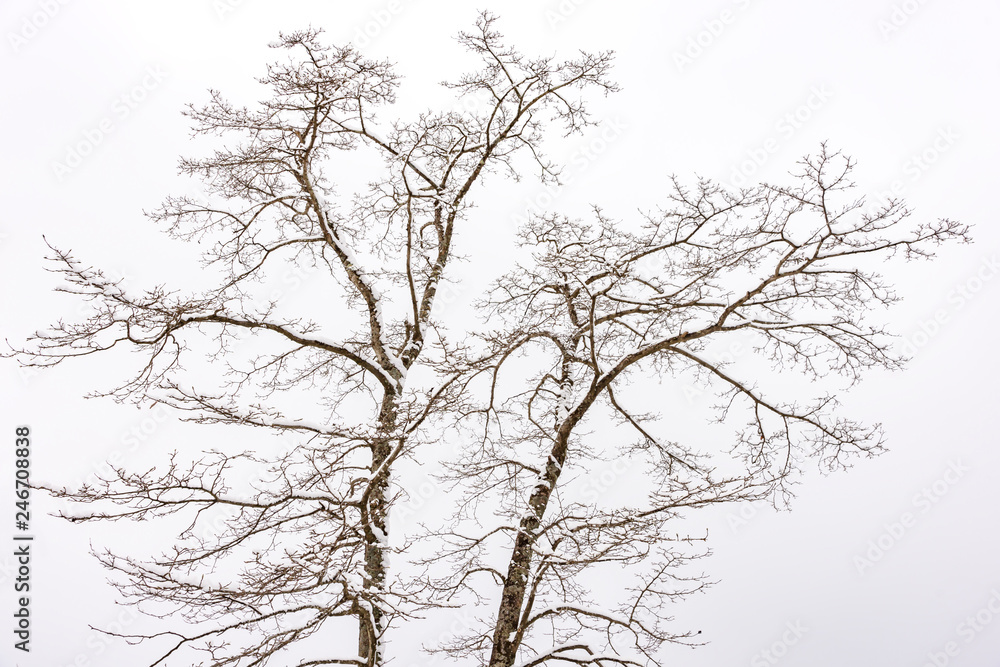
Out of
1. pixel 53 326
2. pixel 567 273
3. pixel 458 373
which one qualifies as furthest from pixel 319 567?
pixel 567 273

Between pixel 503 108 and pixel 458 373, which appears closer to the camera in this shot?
pixel 458 373

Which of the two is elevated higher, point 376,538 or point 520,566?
point 376,538

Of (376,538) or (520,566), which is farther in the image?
(520,566)

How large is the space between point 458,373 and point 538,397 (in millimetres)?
2578

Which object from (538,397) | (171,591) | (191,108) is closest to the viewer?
(171,591)

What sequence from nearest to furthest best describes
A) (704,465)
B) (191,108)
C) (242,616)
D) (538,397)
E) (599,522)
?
1. (242,616)
2. (599,522)
3. (191,108)
4. (704,465)
5. (538,397)

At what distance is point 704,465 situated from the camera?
7.54 meters

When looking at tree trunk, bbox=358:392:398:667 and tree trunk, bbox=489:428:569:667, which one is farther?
tree trunk, bbox=489:428:569:667

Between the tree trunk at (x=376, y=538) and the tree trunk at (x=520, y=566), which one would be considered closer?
the tree trunk at (x=376, y=538)

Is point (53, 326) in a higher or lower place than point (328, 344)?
lower

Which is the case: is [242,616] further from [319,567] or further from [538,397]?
[538,397]

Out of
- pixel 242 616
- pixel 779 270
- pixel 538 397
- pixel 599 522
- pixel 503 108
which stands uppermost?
pixel 503 108

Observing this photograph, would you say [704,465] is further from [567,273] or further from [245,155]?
[245,155]

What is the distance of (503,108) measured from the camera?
8.79 m
